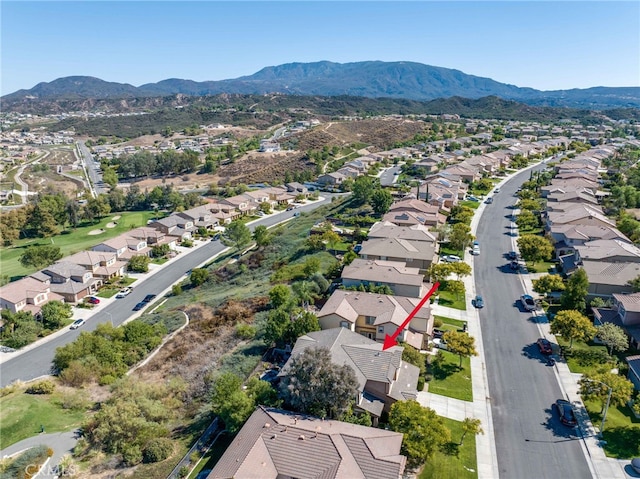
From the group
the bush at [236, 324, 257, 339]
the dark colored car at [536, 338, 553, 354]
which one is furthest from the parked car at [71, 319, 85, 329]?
the dark colored car at [536, 338, 553, 354]

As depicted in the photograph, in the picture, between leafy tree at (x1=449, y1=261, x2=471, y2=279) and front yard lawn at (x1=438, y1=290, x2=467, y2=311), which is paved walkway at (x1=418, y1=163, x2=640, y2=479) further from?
leafy tree at (x1=449, y1=261, x2=471, y2=279)

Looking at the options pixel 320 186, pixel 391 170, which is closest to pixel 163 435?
pixel 320 186

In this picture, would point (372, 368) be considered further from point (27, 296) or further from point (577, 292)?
point (27, 296)

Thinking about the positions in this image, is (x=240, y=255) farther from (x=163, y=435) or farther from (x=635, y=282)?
(x=635, y=282)

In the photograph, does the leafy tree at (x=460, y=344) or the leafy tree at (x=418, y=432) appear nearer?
the leafy tree at (x=418, y=432)

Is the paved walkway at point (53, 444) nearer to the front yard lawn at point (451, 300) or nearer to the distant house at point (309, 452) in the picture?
the distant house at point (309, 452)

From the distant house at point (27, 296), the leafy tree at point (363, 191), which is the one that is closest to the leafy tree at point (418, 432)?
the distant house at point (27, 296)

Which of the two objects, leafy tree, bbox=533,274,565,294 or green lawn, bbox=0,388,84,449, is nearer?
green lawn, bbox=0,388,84,449
